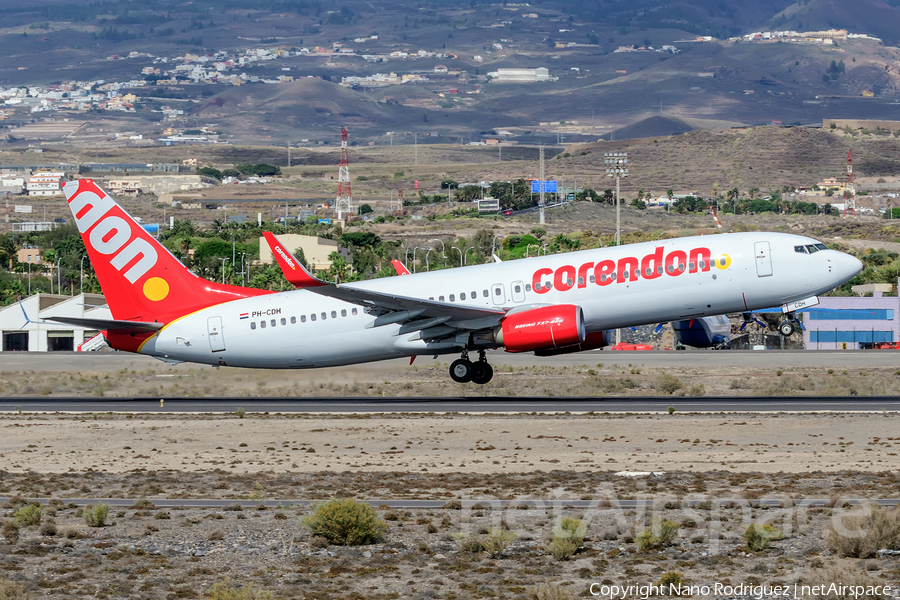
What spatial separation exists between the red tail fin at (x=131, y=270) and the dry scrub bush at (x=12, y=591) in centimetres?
2741

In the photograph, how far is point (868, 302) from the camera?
96.3m

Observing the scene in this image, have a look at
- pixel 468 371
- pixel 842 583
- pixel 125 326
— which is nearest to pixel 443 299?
pixel 468 371

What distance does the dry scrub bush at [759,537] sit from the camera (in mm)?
19594

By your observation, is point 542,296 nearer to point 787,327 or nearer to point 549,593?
Result: point 787,327

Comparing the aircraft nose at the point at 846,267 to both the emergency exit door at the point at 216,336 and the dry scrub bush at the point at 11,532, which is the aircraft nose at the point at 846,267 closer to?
the emergency exit door at the point at 216,336

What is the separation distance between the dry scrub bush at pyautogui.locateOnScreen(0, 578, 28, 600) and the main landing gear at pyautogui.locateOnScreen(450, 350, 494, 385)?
2649 cm

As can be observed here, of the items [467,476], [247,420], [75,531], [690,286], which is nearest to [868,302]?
[690,286]

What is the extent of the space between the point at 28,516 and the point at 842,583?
14.9m

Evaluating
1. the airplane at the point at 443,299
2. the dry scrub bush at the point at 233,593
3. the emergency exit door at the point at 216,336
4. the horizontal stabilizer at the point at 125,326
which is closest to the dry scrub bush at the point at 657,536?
the dry scrub bush at the point at 233,593

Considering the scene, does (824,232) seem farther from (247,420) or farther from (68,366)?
(247,420)

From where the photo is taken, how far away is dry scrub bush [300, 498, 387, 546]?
20.8 meters

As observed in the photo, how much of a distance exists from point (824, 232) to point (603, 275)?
5940 inches

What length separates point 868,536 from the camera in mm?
19016

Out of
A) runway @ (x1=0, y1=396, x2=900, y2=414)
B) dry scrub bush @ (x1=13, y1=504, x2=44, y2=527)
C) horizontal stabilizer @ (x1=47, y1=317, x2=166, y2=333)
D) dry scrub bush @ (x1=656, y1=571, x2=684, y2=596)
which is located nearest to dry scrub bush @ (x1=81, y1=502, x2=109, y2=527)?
dry scrub bush @ (x1=13, y1=504, x2=44, y2=527)
